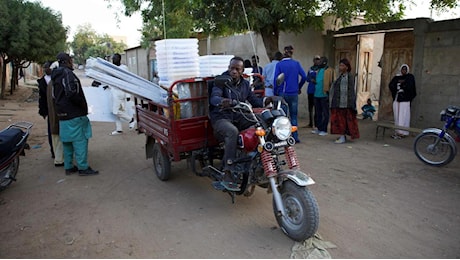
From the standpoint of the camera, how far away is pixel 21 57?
1733 centimetres

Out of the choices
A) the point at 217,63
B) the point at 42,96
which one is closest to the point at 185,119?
the point at 217,63

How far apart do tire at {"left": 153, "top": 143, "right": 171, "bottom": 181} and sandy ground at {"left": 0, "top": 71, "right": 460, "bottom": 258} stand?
0.12m

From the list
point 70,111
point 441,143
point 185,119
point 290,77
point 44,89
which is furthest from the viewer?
point 290,77

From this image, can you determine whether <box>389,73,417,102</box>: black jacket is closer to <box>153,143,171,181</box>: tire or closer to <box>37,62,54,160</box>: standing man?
<box>153,143,171,181</box>: tire

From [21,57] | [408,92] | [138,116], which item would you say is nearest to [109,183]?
[138,116]

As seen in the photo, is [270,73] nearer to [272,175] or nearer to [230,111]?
[230,111]

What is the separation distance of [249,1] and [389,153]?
4.44 metres

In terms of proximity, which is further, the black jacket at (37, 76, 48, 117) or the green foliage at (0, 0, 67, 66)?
the green foliage at (0, 0, 67, 66)

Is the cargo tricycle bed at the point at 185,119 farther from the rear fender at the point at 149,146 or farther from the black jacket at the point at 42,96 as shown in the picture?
the black jacket at the point at 42,96

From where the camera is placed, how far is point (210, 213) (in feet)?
13.4

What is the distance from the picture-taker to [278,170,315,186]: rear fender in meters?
3.18

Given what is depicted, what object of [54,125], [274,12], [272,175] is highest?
[274,12]

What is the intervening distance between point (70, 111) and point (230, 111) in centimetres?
258

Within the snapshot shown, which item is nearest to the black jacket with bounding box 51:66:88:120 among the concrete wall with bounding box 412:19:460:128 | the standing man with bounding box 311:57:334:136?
the standing man with bounding box 311:57:334:136
